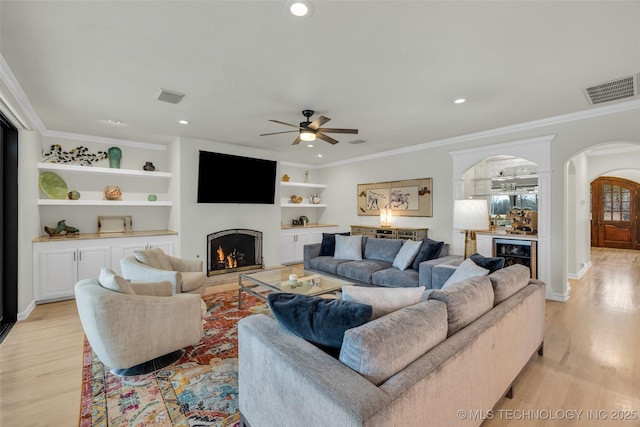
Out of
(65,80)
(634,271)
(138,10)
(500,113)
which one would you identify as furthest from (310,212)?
(634,271)

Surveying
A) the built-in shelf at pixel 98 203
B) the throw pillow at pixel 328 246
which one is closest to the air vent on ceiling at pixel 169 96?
the built-in shelf at pixel 98 203

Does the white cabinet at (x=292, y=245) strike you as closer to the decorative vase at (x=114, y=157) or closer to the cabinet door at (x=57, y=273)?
the decorative vase at (x=114, y=157)

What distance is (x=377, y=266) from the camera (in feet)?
14.4

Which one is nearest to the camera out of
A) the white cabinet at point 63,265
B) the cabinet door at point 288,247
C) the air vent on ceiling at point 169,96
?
the air vent on ceiling at point 169,96

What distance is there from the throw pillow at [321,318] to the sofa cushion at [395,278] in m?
2.52

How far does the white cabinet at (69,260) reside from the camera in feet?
13.2

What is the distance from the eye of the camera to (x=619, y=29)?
2.08m

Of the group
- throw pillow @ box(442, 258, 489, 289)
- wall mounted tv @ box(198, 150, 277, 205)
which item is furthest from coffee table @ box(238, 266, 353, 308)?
wall mounted tv @ box(198, 150, 277, 205)

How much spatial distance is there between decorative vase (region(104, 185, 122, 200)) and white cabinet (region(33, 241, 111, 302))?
0.94 metres

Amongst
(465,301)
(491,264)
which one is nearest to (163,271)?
(465,301)

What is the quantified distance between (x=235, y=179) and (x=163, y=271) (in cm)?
268

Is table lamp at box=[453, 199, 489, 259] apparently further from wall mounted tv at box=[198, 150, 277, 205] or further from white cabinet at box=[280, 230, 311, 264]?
white cabinet at box=[280, 230, 311, 264]

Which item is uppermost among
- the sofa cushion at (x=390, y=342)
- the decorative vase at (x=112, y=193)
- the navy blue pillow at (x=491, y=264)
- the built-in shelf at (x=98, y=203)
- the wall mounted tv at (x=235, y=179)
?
the wall mounted tv at (x=235, y=179)

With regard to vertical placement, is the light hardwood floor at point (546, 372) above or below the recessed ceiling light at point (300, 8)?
below
